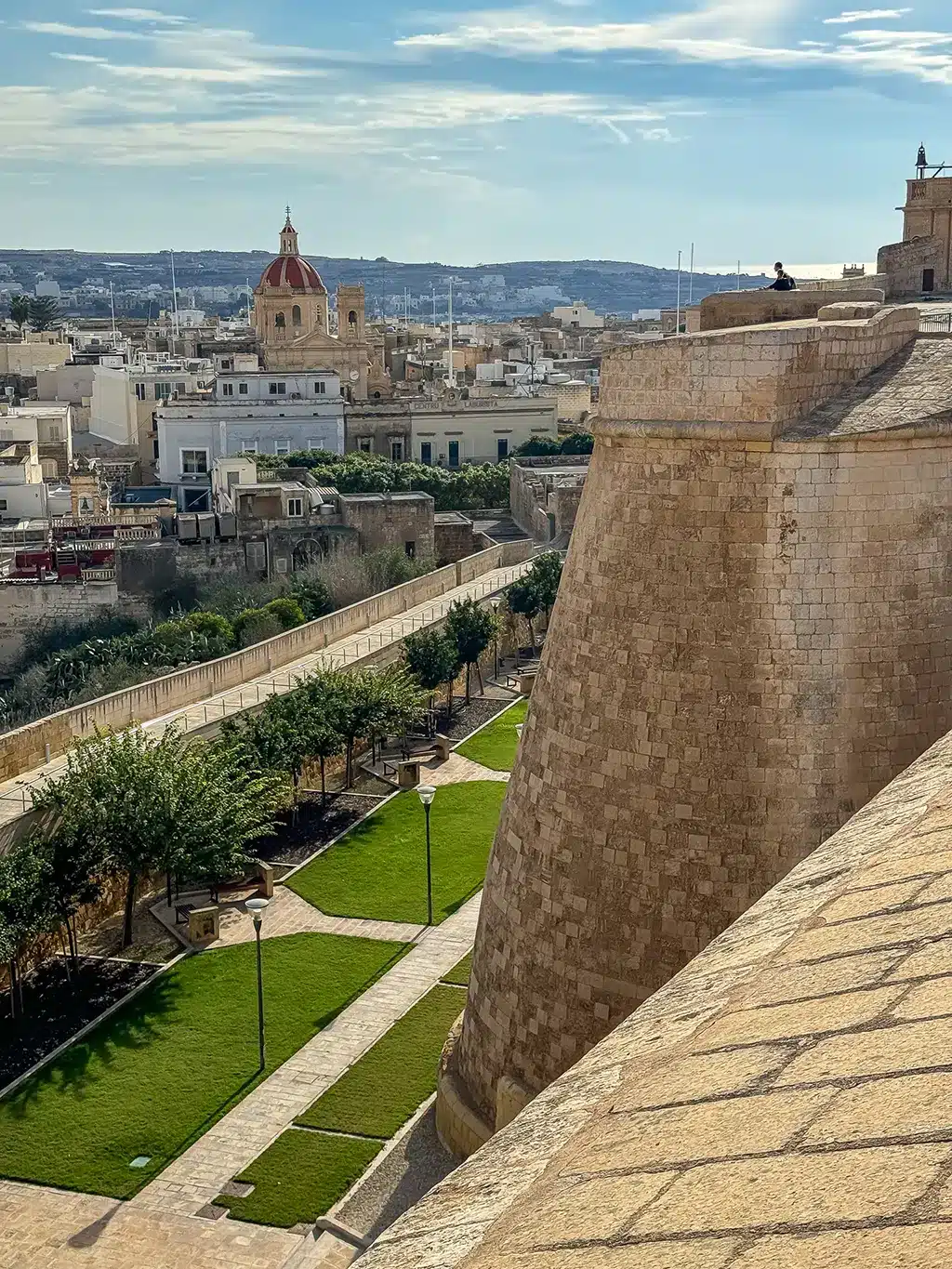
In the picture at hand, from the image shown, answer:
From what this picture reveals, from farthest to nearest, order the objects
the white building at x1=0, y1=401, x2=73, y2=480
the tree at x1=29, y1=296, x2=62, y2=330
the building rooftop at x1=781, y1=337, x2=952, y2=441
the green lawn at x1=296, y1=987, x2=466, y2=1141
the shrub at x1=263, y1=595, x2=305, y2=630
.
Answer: the tree at x1=29, y1=296, x2=62, y2=330 → the white building at x1=0, y1=401, x2=73, y2=480 → the shrub at x1=263, y1=595, x2=305, y2=630 → the green lawn at x1=296, y1=987, x2=466, y2=1141 → the building rooftop at x1=781, y1=337, x2=952, y2=441

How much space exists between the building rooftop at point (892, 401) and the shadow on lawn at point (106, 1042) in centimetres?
760

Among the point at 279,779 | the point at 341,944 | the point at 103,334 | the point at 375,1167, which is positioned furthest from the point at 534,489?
the point at 103,334

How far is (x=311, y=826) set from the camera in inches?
728

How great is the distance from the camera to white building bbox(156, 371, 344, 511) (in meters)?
44.2

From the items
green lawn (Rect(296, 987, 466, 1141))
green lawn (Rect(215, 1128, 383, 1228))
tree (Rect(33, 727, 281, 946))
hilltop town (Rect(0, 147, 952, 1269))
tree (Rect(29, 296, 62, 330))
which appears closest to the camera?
hilltop town (Rect(0, 147, 952, 1269))

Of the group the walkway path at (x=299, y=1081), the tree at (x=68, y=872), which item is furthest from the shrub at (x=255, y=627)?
the walkway path at (x=299, y=1081)

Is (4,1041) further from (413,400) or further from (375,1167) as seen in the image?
(413,400)

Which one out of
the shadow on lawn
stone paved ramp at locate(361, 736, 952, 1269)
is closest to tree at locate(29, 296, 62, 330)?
the shadow on lawn

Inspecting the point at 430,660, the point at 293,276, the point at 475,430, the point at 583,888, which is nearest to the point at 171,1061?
the point at 583,888

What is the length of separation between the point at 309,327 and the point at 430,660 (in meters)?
37.6

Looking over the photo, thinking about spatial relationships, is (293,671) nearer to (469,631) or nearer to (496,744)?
(496,744)

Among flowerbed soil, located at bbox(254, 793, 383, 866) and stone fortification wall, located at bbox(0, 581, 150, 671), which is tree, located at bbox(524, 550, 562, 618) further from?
stone fortification wall, located at bbox(0, 581, 150, 671)

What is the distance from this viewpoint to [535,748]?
8.70 meters

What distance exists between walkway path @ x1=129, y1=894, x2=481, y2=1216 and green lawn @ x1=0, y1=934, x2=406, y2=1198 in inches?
4.8
